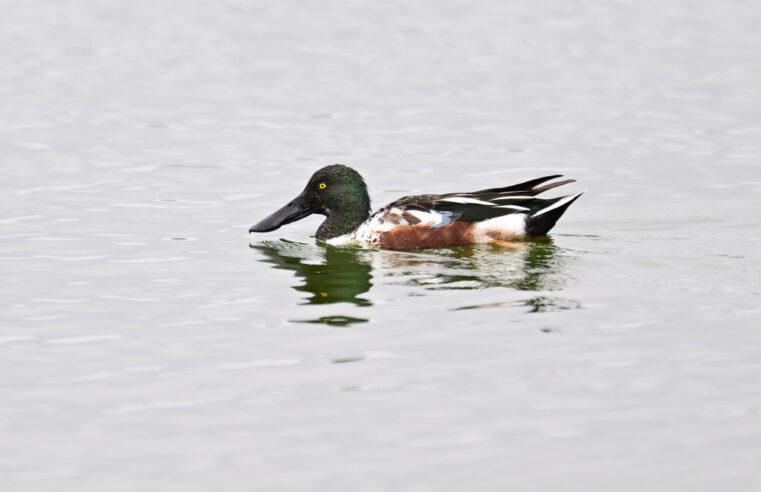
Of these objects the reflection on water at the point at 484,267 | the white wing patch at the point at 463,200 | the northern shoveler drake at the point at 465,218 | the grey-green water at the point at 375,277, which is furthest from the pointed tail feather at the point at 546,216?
the white wing patch at the point at 463,200

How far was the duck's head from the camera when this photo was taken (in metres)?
13.7

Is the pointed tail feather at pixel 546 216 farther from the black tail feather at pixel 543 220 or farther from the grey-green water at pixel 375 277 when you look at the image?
the grey-green water at pixel 375 277

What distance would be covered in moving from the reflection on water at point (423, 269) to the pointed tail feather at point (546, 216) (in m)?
0.15

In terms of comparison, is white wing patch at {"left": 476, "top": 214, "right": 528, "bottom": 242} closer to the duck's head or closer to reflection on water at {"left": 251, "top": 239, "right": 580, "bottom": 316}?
reflection on water at {"left": 251, "top": 239, "right": 580, "bottom": 316}

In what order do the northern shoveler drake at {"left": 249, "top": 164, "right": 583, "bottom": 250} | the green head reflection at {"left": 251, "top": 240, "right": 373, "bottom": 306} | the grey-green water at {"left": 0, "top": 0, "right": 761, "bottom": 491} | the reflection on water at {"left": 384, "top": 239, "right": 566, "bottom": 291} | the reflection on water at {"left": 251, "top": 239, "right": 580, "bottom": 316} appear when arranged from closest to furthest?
the grey-green water at {"left": 0, "top": 0, "right": 761, "bottom": 491} → the reflection on water at {"left": 251, "top": 239, "right": 580, "bottom": 316} → the green head reflection at {"left": 251, "top": 240, "right": 373, "bottom": 306} → the reflection on water at {"left": 384, "top": 239, "right": 566, "bottom": 291} → the northern shoveler drake at {"left": 249, "top": 164, "right": 583, "bottom": 250}

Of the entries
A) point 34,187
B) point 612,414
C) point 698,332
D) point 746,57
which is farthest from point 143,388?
point 746,57

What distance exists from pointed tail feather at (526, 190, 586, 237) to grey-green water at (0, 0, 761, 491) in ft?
0.92

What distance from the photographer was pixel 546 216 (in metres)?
13.1

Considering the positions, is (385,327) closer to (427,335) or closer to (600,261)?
(427,335)

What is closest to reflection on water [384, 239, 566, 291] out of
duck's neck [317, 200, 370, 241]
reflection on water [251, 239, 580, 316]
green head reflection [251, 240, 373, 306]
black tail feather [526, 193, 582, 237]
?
reflection on water [251, 239, 580, 316]

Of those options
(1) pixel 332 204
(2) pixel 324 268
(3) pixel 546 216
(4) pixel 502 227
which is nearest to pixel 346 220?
(1) pixel 332 204

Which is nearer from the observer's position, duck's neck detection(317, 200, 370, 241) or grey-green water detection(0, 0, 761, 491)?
grey-green water detection(0, 0, 761, 491)

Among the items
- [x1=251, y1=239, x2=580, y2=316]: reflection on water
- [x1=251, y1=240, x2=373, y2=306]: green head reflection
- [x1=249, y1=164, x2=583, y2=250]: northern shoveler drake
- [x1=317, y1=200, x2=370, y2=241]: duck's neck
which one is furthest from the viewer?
[x1=317, y1=200, x2=370, y2=241]: duck's neck

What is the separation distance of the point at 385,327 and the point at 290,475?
9.72 feet
